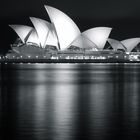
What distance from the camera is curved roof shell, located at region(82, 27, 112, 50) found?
339 feet

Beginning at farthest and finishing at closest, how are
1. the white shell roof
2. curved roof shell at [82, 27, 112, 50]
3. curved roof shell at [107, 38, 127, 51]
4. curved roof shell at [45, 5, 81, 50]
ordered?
curved roof shell at [107, 38, 127, 51] → the white shell roof → curved roof shell at [82, 27, 112, 50] → curved roof shell at [45, 5, 81, 50]

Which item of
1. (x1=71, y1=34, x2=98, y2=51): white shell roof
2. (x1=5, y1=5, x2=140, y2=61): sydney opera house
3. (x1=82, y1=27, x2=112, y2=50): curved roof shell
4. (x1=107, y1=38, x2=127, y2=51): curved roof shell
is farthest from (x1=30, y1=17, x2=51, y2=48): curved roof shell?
(x1=107, y1=38, x2=127, y2=51): curved roof shell

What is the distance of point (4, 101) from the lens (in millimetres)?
20641

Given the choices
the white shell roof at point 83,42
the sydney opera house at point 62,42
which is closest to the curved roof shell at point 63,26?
the sydney opera house at point 62,42

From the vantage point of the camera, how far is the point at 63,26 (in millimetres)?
90812

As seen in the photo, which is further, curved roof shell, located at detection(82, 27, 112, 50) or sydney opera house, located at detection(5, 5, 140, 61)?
curved roof shell, located at detection(82, 27, 112, 50)

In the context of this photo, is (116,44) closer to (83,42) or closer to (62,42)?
(83,42)

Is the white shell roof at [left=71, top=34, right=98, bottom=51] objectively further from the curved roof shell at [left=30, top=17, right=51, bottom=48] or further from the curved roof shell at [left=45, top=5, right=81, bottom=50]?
the curved roof shell at [left=30, top=17, right=51, bottom=48]

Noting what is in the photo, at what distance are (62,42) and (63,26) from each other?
11.5 meters

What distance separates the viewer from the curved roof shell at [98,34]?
103312 mm

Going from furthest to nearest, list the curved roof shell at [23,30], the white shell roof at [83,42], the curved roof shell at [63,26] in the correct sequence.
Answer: the white shell roof at [83,42]
the curved roof shell at [23,30]
the curved roof shell at [63,26]

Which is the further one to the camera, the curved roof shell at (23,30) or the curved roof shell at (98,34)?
the curved roof shell at (98,34)

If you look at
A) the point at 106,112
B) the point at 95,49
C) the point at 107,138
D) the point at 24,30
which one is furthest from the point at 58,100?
the point at 95,49

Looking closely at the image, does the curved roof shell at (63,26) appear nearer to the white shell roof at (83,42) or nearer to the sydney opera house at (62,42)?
the sydney opera house at (62,42)
